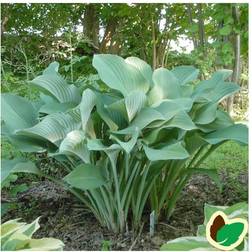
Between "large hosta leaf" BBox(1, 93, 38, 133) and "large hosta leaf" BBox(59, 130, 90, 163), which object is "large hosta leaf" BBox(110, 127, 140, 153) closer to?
"large hosta leaf" BBox(59, 130, 90, 163)

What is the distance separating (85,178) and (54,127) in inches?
8.3

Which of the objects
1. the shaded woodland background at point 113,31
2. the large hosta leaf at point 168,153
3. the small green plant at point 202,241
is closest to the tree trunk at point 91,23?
the shaded woodland background at point 113,31

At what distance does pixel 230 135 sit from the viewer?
4.93ft

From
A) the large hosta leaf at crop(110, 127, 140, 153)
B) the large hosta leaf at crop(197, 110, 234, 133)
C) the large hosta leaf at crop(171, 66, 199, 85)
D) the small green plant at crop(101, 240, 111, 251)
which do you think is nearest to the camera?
the large hosta leaf at crop(110, 127, 140, 153)

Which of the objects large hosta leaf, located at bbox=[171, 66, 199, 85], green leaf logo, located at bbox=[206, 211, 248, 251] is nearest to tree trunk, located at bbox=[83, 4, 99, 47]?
large hosta leaf, located at bbox=[171, 66, 199, 85]

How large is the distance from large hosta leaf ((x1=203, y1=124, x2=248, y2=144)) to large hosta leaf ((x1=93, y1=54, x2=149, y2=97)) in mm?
305

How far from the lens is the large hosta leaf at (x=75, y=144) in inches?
52.0

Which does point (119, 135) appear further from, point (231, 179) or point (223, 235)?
point (231, 179)

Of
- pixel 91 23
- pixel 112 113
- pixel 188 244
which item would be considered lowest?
pixel 188 244

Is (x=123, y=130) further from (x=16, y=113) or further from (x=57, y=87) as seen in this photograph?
(x=16, y=113)

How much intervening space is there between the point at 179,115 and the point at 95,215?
57 cm

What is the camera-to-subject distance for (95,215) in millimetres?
1659

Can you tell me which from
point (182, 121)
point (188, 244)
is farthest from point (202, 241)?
point (182, 121)

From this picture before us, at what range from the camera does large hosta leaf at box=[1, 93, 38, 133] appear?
1549 mm
